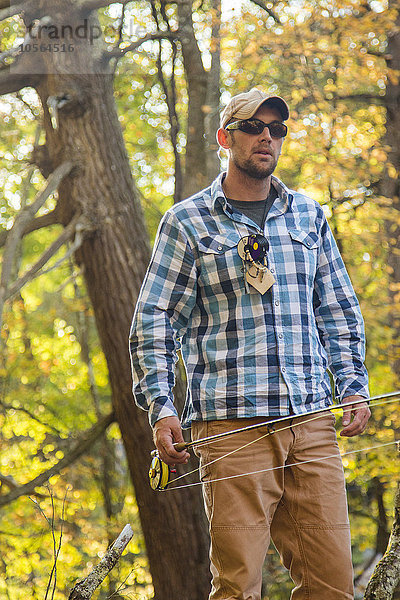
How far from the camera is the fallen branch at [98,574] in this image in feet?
7.11

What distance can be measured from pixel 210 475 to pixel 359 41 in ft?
20.4

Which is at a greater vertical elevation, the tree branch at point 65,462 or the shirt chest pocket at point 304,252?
the shirt chest pocket at point 304,252

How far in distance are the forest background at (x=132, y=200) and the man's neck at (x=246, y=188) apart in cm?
127

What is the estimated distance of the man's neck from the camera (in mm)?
2295

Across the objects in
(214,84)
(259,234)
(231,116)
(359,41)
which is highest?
(359,41)

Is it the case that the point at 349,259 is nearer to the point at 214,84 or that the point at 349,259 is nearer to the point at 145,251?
the point at 214,84

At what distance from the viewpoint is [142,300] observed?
2.19 metres

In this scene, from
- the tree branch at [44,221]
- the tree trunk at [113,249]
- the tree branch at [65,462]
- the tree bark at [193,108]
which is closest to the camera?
the tree trunk at [113,249]

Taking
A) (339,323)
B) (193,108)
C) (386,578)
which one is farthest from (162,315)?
(193,108)

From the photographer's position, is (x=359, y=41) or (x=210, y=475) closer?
(x=210, y=475)

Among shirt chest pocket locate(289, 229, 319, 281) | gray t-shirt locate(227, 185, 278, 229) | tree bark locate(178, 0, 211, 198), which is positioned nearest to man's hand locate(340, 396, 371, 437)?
shirt chest pocket locate(289, 229, 319, 281)

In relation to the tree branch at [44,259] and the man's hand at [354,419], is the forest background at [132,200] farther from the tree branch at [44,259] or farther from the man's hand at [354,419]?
Result: the man's hand at [354,419]

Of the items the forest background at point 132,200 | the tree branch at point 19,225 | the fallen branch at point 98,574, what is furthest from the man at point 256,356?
the tree branch at point 19,225

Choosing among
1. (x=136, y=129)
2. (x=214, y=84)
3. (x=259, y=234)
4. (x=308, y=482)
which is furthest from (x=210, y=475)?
(x=136, y=129)
